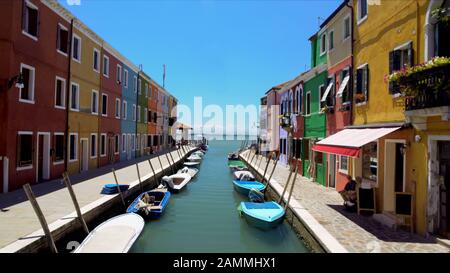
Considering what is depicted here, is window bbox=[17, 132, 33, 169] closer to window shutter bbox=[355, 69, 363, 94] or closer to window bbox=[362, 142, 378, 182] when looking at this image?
window shutter bbox=[355, 69, 363, 94]

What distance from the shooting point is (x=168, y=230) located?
13.3 meters

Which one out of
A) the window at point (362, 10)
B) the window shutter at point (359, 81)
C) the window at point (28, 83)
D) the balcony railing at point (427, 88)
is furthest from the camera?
the window at point (28, 83)

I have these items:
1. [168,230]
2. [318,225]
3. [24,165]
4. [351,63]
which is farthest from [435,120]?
[24,165]

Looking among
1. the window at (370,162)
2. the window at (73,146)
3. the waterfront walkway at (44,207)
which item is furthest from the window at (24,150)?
the window at (370,162)

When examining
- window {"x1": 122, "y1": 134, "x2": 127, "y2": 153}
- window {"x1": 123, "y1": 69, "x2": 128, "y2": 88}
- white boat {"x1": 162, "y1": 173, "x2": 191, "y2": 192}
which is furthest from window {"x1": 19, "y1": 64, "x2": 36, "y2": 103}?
window {"x1": 122, "y1": 134, "x2": 127, "y2": 153}

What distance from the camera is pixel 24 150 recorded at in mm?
15805

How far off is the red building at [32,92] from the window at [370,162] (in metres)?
14.5

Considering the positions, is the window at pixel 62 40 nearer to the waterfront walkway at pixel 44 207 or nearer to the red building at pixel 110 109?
the red building at pixel 110 109

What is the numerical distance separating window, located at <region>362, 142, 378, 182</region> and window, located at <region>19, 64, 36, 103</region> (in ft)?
50.7

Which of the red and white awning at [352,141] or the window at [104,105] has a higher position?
the window at [104,105]

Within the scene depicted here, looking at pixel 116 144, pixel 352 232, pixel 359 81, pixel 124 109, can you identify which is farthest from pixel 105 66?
pixel 352 232

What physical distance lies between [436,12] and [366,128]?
474cm

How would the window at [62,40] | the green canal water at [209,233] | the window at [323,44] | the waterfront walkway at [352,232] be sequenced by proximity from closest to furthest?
the waterfront walkway at [352,232]
the green canal water at [209,233]
the window at [323,44]
the window at [62,40]

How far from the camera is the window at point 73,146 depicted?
68.2ft
